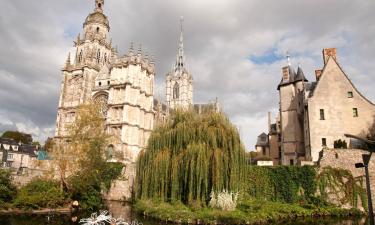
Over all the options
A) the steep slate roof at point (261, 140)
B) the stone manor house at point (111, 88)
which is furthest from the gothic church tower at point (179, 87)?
the steep slate roof at point (261, 140)

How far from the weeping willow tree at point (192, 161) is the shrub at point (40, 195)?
495cm

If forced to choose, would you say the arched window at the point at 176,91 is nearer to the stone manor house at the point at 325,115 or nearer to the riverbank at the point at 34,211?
the stone manor house at the point at 325,115

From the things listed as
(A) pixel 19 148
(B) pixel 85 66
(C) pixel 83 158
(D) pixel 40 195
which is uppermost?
(B) pixel 85 66

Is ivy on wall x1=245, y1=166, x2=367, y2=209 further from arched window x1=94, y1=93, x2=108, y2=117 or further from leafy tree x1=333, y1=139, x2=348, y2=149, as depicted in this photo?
arched window x1=94, y1=93, x2=108, y2=117

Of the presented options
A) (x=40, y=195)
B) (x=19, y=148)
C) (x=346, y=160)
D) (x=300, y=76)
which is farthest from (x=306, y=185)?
(x=19, y=148)

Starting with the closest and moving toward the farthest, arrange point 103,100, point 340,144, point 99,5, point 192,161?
point 192,161, point 340,144, point 103,100, point 99,5

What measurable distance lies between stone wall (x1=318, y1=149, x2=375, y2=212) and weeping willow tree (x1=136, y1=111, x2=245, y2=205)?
23.9 ft

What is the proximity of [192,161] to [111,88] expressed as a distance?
30228mm

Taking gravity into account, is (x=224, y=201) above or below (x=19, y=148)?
below

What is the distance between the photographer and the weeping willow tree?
1515 centimetres

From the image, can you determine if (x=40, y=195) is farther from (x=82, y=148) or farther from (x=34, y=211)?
(x=82, y=148)

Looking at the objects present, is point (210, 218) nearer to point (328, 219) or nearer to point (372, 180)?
point (328, 219)

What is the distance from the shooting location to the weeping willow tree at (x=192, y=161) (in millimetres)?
15148

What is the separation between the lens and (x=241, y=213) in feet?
47.3
